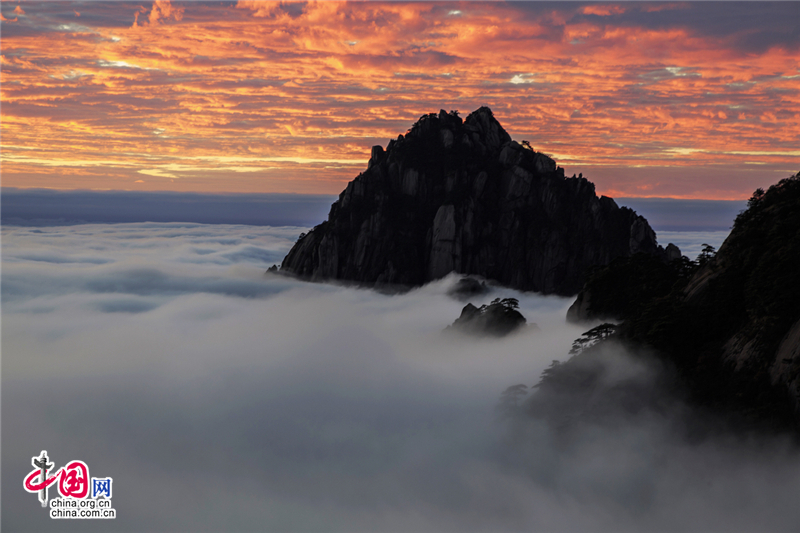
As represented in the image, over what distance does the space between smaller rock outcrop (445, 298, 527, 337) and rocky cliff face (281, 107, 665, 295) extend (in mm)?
77754

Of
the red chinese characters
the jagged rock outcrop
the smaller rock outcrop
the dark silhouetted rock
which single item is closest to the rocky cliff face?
the dark silhouetted rock

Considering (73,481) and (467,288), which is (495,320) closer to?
(73,481)

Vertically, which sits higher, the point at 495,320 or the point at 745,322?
the point at 745,322

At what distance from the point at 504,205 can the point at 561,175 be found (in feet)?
75.6

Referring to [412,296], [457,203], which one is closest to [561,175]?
[457,203]

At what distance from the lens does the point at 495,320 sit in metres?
97.8

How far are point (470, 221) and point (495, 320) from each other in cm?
8905

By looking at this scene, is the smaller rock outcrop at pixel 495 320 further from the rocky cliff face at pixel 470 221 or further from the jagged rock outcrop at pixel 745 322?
the rocky cliff face at pixel 470 221

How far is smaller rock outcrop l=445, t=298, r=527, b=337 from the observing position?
96.2 m

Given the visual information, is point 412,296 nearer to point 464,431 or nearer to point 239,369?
point 239,369

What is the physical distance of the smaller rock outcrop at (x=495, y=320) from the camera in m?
96.2

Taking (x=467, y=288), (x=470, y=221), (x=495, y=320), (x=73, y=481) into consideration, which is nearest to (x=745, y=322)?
(x=495, y=320)

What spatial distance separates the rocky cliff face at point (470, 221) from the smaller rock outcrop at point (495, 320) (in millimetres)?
77754

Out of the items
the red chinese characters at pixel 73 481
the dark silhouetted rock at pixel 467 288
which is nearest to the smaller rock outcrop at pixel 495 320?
the dark silhouetted rock at pixel 467 288
